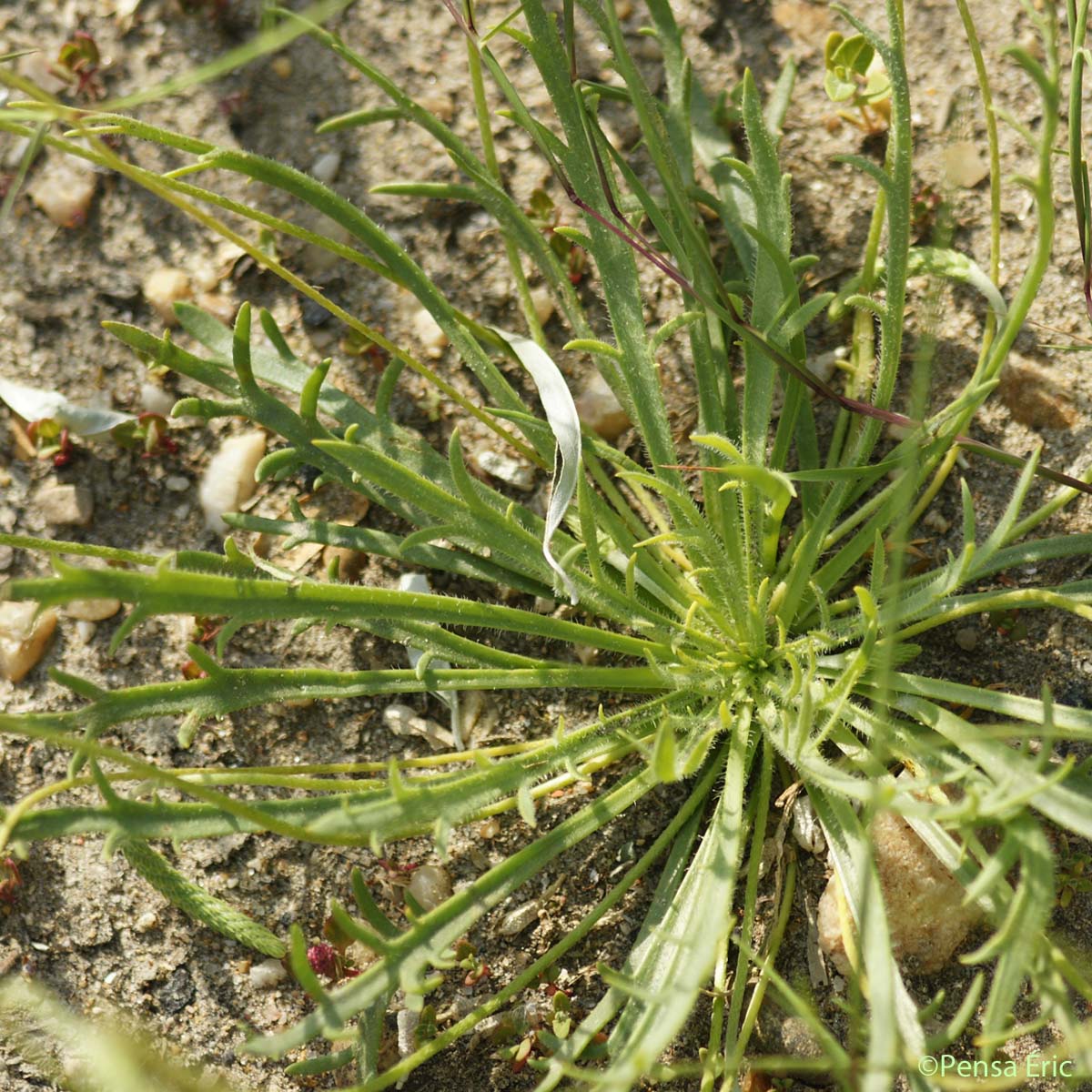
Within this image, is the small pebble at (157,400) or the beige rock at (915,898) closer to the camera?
the beige rock at (915,898)

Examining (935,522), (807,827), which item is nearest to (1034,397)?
(935,522)

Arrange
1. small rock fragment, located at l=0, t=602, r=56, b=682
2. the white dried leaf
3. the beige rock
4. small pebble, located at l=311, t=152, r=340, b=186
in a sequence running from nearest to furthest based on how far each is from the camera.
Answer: the white dried leaf < the beige rock < small rock fragment, located at l=0, t=602, r=56, b=682 < small pebble, located at l=311, t=152, r=340, b=186

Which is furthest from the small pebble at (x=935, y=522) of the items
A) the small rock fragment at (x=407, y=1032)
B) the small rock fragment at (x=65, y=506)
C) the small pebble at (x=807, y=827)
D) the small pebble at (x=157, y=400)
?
the small rock fragment at (x=65, y=506)

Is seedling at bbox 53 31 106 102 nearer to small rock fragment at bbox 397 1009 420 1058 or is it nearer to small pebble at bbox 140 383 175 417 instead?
small pebble at bbox 140 383 175 417

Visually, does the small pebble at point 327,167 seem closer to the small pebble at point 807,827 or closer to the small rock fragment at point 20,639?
→ the small rock fragment at point 20,639

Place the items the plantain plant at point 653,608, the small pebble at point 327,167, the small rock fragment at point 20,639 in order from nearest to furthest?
the plantain plant at point 653,608, the small rock fragment at point 20,639, the small pebble at point 327,167

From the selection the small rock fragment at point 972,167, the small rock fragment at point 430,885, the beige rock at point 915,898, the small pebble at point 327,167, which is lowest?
the small rock fragment at point 430,885

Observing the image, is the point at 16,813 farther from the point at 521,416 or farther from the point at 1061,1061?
the point at 1061,1061

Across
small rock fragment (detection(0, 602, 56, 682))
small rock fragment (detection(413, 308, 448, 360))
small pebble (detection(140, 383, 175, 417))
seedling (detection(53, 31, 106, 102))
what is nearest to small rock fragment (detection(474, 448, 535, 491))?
small rock fragment (detection(413, 308, 448, 360))
